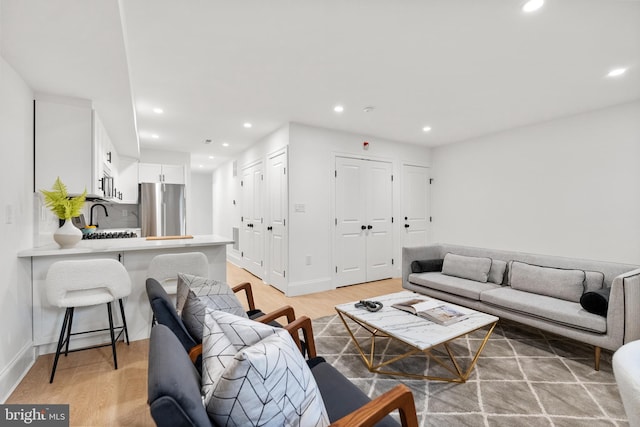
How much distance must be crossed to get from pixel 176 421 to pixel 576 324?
114 inches

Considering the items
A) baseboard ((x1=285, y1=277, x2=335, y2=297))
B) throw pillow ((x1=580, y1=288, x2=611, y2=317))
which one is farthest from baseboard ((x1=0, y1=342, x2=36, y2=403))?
throw pillow ((x1=580, y1=288, x2=611, y2=317))

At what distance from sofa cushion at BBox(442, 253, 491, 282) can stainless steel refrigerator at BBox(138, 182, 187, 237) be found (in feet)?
16.2

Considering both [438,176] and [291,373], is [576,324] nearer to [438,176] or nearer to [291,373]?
[291,373]

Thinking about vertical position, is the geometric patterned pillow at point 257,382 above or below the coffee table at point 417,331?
above

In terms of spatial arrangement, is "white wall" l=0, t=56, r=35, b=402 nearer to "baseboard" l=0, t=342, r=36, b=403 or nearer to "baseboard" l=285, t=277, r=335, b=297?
"baseboard" l=0, t=342, r=36, b=403

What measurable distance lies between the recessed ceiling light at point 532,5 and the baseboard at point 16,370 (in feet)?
13.2

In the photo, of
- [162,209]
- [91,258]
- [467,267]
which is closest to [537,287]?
[467,267]

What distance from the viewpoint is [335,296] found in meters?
4.04

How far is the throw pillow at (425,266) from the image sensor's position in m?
3.70

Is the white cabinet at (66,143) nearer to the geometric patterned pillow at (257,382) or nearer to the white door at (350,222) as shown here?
the geometric patterned pillow at (257,382)

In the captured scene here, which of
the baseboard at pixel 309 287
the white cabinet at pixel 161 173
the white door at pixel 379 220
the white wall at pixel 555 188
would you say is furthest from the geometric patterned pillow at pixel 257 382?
the white cabinet at pixel 161 173

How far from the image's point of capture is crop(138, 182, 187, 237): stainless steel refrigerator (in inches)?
219

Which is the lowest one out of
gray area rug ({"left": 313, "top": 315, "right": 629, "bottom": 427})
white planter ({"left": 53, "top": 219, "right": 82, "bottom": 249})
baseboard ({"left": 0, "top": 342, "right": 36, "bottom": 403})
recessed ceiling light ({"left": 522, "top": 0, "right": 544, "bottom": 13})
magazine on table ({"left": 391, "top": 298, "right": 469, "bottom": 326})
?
gray area rug ({"left": 313, "top": 315, "right": 629, "bottom": 427})

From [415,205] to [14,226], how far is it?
17.3ft
